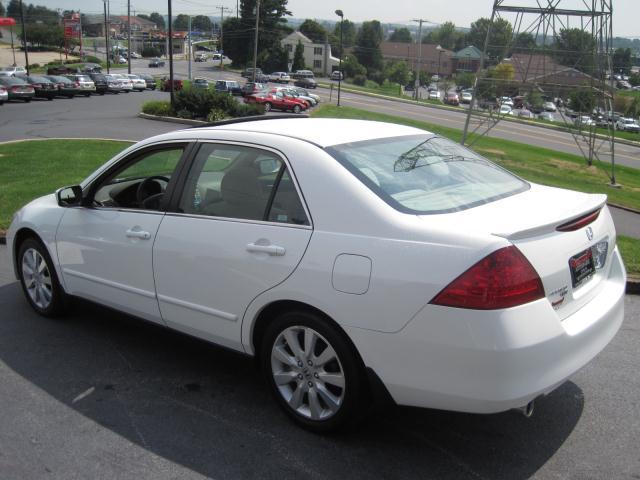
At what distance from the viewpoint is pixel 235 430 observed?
370 cm

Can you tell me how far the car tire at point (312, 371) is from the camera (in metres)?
3.37

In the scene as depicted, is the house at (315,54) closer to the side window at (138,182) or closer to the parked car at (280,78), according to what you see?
the parked car at (280,78)

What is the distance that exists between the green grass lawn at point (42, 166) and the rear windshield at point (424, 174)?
19.2ft

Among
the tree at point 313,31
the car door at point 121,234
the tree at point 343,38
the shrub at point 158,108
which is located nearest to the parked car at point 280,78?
the tree at point 343,38

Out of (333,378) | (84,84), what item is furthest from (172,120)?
(333,378)

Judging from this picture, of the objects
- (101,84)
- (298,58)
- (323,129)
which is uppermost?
(323,129)

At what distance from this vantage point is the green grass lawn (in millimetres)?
9914

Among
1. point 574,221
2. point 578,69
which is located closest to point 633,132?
point 578,69

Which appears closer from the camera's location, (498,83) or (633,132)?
(498,83)

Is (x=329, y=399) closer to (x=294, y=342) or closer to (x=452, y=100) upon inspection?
(x=294, y=342)

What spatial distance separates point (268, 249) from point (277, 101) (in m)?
40.1

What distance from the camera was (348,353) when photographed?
10.9 ft

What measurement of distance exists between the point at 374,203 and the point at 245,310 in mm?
996

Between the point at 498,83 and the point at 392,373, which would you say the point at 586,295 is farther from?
the point at 498,83
